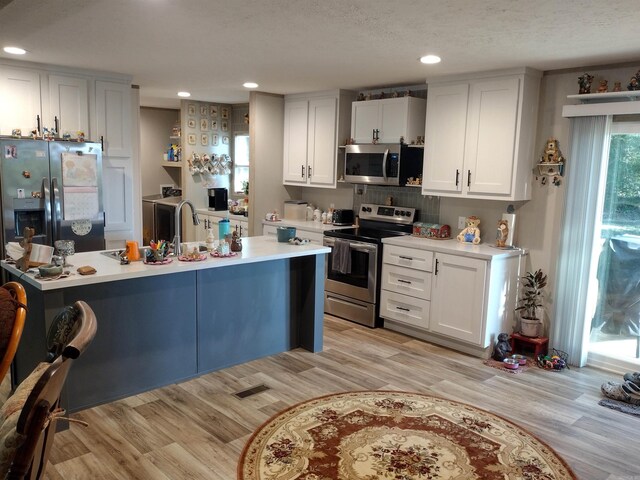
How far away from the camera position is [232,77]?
5.03 m

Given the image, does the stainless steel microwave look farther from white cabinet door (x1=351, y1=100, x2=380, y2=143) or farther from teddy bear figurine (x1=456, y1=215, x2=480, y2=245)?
teddy bear figurine (x1=456, y1=215, x2=480, y2=245)

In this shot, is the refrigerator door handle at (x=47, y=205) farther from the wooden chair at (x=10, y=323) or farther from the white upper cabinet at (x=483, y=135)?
the white upper cabinet at (x=483, y=135)

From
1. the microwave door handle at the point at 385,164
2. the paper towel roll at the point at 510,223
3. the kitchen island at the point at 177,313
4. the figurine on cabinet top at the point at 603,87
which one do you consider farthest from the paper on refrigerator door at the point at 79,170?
the figurine on cabinet top at the point at 603,87

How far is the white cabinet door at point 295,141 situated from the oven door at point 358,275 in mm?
1159

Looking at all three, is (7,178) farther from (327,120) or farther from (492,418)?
(492,418)

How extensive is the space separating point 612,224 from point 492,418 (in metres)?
1.93

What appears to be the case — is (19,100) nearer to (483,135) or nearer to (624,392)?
(483,135)

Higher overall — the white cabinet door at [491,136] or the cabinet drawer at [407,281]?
the white cabinet door at [491,136]

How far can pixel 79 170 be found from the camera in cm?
466

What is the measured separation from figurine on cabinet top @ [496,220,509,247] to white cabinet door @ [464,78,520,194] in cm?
28

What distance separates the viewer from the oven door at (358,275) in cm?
498

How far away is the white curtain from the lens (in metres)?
3.99

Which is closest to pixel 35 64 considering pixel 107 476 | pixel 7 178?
pixel 7 178

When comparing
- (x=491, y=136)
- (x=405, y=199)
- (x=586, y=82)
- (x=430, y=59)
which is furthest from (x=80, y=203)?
(x=586, y=82)
